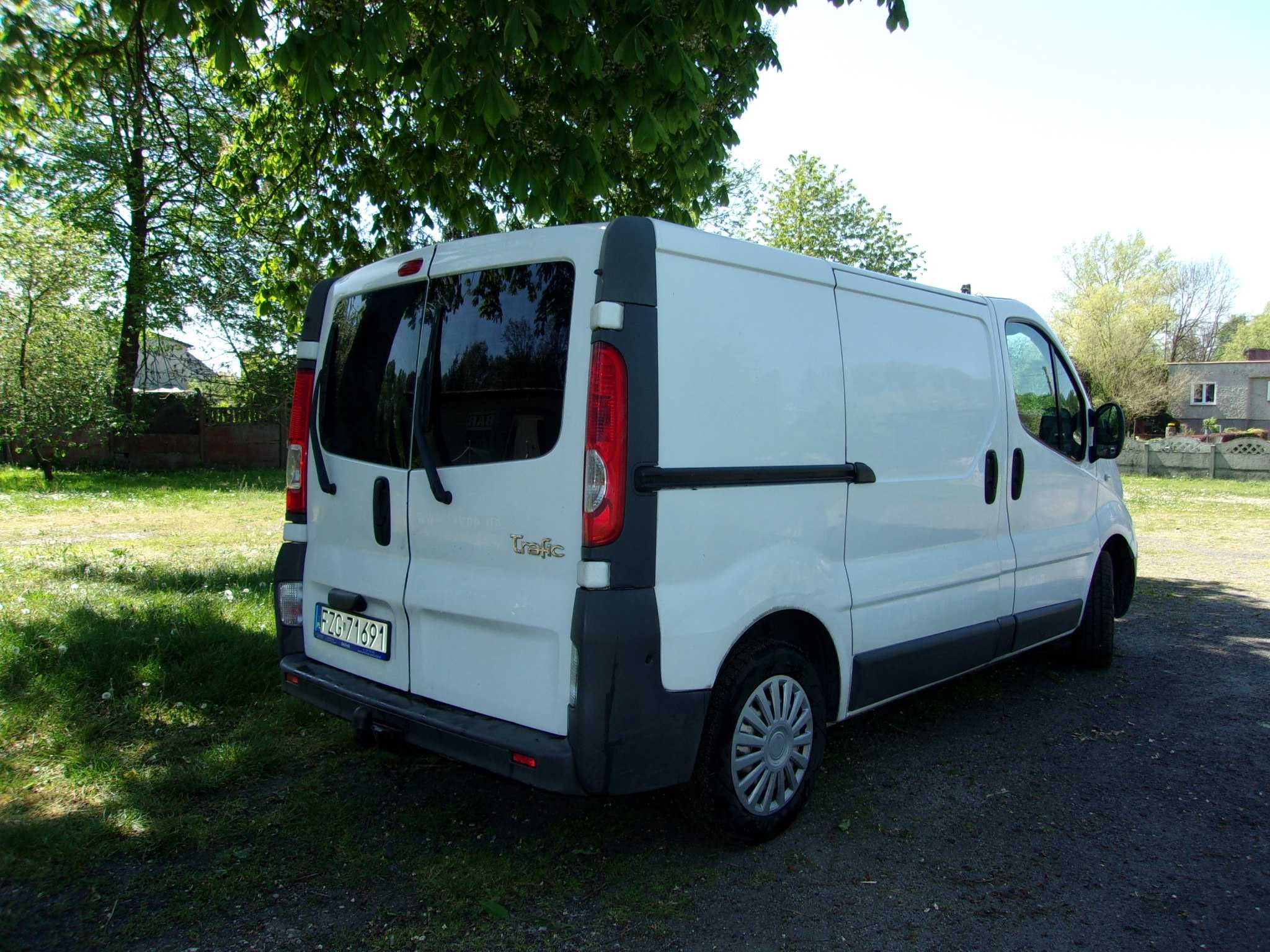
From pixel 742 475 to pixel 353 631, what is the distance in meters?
1.72

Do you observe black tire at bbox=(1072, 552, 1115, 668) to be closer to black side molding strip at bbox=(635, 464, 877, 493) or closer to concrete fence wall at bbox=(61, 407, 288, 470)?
black side molding strip at bbox=(635, 464, 877, 493)

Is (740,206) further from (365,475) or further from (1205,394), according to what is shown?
(1205,394)

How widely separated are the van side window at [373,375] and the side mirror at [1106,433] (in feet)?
14.0

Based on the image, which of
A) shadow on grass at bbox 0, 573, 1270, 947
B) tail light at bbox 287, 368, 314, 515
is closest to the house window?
shadow on grass at bbox 0, 573, 1270, 947

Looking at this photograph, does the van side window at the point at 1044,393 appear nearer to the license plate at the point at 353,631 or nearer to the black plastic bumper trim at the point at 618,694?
the black plastic bumper trim at the point at 618,694

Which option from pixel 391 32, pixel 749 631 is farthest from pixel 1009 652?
pixel 391 32

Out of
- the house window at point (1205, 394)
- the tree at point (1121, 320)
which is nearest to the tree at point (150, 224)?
the tree at point (1121, 320)

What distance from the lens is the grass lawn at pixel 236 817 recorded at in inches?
120

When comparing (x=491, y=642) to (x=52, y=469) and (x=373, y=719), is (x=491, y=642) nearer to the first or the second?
(x=373, y=719)

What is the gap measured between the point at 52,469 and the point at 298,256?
14.7m

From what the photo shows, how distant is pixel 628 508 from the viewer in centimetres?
296

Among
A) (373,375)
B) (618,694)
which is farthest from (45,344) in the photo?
(618,694)

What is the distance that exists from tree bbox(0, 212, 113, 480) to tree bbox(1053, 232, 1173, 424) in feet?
139

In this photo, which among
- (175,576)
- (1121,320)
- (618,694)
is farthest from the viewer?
(1121,320)
